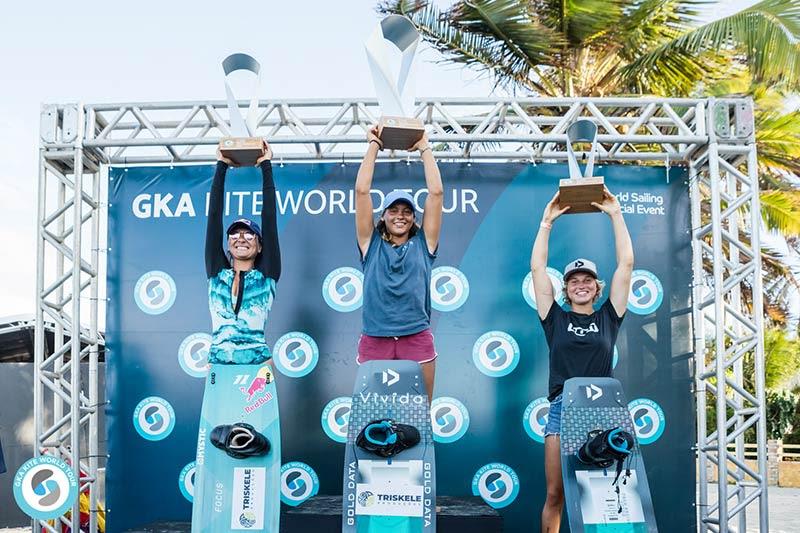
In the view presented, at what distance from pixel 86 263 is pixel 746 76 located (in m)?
7.82

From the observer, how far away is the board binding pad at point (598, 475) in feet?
10.8

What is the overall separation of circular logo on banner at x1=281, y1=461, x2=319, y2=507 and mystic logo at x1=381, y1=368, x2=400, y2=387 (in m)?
1.74

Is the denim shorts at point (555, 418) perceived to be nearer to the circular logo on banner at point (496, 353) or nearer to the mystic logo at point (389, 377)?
the mystic logo at point (389, 377)

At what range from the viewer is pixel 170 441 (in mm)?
4801

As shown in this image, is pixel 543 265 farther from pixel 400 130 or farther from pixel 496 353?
pixel 496 353

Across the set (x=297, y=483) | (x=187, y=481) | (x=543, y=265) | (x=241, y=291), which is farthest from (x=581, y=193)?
(x=187, y=481)

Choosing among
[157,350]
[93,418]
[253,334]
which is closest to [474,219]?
[253,334]

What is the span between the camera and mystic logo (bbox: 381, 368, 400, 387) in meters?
3.26

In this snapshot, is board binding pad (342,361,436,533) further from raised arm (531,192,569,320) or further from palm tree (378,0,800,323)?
palm tree (378,0,800,323)

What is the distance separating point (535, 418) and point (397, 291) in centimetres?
172

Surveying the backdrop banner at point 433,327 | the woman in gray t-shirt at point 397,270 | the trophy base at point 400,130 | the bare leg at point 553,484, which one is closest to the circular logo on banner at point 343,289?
the backdrop banner at point 433,327

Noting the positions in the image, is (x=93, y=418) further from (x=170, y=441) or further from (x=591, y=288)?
(x=591, y=288)

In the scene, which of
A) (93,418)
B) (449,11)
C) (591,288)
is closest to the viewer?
(591,288)

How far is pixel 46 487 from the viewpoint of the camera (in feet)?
13.3
